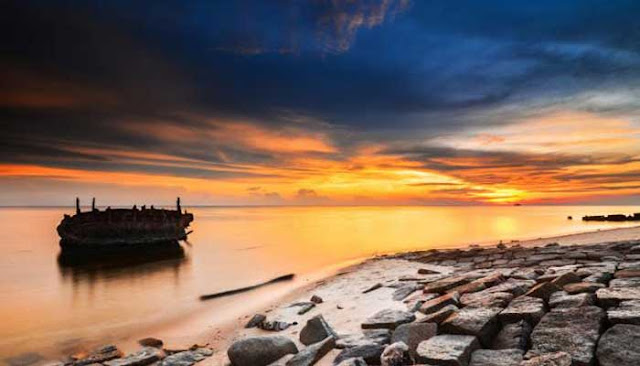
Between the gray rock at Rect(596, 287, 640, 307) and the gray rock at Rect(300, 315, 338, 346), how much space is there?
4.14m

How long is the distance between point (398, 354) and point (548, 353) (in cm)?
175

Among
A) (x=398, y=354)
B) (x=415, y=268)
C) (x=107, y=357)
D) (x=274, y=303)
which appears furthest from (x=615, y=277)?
(x=107, y=357)

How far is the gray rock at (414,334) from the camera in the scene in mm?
6094

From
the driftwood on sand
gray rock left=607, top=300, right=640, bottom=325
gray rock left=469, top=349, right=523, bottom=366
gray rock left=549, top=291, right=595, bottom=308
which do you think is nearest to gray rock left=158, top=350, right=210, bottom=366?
gray rock left=469, top=349, right=523, bottom=366

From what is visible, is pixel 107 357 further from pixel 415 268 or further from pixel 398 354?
pixel 415 268

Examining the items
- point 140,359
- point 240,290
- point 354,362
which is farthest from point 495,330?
point 240,290

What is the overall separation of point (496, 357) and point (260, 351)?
145 inches

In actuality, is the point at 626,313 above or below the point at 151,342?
above

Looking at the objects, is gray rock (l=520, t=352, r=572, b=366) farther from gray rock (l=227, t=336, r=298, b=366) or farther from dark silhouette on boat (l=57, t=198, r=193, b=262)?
dark silhouette on boat (l=57, t=198, r=193, b=262)

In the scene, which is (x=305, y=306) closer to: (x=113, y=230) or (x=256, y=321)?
(x=256, y=321)

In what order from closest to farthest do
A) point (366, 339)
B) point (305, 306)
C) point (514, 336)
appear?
point (514, 336)
point (366, 339)
point (305, 306)

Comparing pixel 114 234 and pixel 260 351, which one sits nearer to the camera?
pixel 260 351

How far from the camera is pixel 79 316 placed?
14945 millimetres

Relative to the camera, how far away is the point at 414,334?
622 cm
